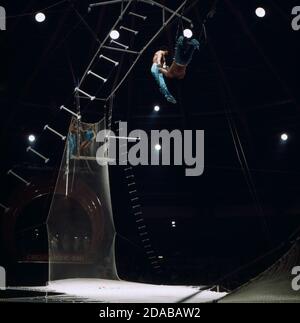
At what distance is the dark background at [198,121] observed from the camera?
1008cm

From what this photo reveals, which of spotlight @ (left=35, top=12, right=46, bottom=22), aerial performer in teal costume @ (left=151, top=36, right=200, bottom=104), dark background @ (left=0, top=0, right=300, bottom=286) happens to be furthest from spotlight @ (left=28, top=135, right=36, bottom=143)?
aerial performer in teal costume @ (left=151, top=36, right=200, bottom=104)

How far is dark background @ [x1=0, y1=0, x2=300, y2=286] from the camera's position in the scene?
10.1m

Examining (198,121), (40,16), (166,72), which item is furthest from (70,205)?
(198,121)

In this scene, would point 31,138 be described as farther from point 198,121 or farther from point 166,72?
point 166,72

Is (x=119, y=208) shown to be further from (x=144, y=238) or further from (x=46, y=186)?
(x=46, y=186)

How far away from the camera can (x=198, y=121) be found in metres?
12.7

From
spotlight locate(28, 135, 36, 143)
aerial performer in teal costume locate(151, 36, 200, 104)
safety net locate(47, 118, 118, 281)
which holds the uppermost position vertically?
spotlight locate(28, 135, 36, 143)

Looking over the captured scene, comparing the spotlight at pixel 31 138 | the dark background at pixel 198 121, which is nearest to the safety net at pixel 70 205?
the dark background at pixel 198 121

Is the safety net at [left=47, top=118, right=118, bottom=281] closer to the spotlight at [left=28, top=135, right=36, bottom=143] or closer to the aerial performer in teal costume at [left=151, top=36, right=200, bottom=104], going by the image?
the aerial performer in teal costume at [left=151, top=36, right=200, bottom=104]

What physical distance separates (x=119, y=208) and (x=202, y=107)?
136 inches

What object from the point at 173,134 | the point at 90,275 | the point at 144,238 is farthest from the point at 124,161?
the point at 90,275

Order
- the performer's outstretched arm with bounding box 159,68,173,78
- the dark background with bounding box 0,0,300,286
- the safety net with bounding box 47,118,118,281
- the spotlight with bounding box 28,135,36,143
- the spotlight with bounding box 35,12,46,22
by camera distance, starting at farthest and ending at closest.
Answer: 1. the spotlight with bounding box 28,135,36,143
2. the dark background with bounding box 0,0,300,286
3. the spotlight with bounding box 35,12,46,22
4. the safety net with bounding box 47,118,118,281
5. the performer's outstretched arm with bounding box 159,68,173,78

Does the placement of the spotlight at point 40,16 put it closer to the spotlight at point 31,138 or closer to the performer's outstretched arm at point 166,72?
the performer's outstretched arm at point 166,72

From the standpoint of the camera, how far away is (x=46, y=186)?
10.8 m
